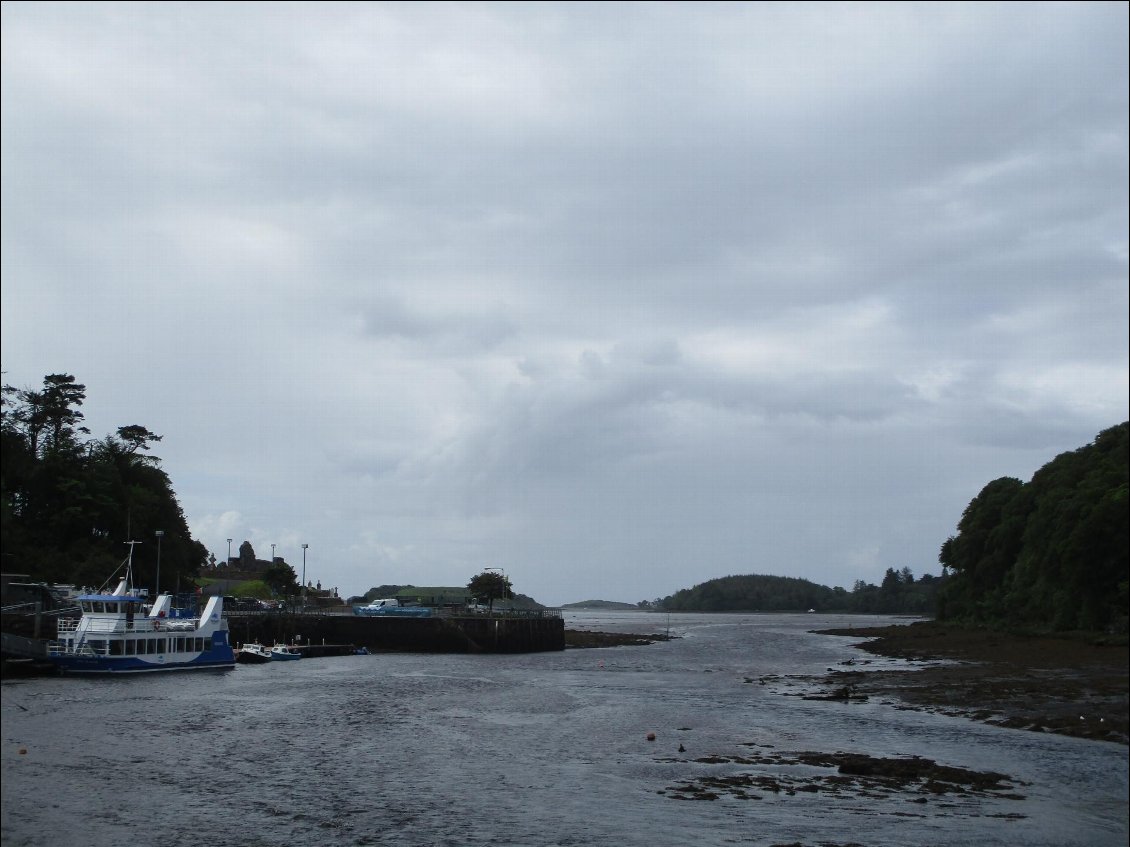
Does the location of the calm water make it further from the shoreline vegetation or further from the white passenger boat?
the white passenger boat

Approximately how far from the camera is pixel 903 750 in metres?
42.3

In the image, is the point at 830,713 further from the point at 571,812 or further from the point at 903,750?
the point at 571,812

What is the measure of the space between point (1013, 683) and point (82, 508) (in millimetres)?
90194

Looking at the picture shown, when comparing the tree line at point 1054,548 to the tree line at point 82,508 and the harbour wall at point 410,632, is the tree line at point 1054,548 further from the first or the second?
the tree line at point 82,508

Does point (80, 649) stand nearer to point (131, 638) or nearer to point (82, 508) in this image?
point (131, 638)

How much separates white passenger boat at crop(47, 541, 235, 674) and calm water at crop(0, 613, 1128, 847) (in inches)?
166

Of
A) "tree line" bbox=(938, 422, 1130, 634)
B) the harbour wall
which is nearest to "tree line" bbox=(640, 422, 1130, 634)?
"tree line" bbox=(938, 422, 1130, 634)

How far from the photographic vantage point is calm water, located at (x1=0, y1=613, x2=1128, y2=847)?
28.6 m

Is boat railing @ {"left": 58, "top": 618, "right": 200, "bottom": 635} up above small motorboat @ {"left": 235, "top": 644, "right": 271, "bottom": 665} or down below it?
above

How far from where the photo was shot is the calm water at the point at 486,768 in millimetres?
28625

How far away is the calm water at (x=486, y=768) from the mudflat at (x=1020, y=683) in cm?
339

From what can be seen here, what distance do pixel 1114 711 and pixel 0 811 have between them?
50.5m

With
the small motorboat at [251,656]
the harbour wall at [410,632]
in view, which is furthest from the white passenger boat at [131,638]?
the harbour wall at [410,632]

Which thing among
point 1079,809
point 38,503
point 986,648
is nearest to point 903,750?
point 1079,809
